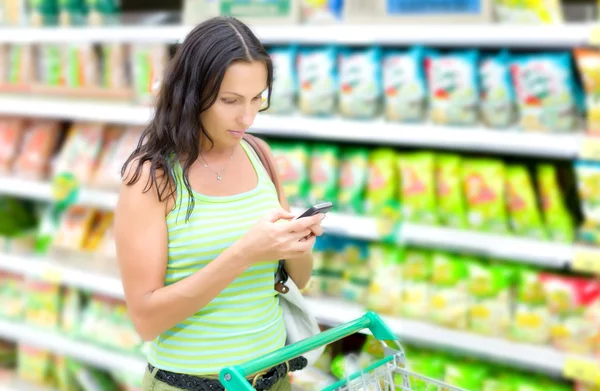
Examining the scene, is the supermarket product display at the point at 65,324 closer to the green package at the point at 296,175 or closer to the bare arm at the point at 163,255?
the green package at the point at 296,175

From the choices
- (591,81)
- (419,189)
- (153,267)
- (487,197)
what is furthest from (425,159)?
(153,267)

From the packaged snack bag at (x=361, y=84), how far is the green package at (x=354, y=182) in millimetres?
177

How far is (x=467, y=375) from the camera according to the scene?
2.17 meters

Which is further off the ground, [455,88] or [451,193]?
[455,88]

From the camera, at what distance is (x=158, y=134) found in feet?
3.80

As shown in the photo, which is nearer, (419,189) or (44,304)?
(419,189)

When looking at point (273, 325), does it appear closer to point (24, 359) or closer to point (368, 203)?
point (368, 203)

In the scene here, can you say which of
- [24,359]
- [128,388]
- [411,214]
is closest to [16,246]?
[24,359]

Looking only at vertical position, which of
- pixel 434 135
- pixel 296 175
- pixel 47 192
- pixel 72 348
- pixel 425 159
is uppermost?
pixel 434 135

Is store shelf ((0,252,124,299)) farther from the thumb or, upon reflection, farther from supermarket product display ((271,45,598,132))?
the thumb

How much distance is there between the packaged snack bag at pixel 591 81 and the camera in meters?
1.91

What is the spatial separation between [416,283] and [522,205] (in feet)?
1.44

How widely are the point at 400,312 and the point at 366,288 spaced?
0.55 ft

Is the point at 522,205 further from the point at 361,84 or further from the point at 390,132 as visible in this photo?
the point at 361,84
